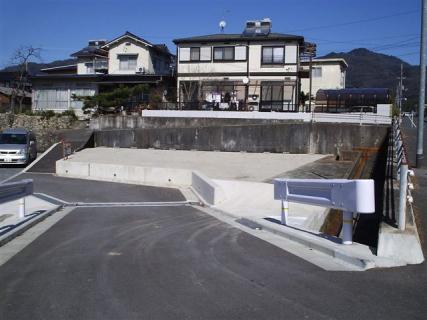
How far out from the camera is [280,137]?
29797mm

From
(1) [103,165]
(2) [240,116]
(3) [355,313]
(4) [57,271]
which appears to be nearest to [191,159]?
(1) [103,165]

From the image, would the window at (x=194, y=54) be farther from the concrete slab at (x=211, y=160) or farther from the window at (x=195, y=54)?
the concrete slab at (x=211, y=160)

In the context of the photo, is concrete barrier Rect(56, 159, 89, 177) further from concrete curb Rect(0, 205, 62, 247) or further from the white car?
concrete curb Rect(0, 205, 62, 247)

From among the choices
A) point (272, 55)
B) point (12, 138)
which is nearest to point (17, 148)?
point (12, 138)

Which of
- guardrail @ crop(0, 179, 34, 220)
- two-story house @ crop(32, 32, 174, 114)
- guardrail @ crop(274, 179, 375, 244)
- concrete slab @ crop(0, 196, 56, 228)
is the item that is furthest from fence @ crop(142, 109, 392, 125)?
guardrail @ crop(0, 179, 34, 220)

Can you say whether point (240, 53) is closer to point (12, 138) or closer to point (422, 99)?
point (12, 138)

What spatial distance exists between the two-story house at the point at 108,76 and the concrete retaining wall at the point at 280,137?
17.2 m

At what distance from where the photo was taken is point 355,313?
4.63 m

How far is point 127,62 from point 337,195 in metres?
47.1

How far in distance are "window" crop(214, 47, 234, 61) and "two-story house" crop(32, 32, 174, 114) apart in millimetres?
5442

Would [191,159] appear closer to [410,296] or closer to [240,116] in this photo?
[240,116]

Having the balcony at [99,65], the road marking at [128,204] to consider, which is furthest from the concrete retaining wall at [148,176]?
the balcony at [99,65]

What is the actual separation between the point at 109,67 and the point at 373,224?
4405 centimetres

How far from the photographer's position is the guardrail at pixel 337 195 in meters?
6.74
